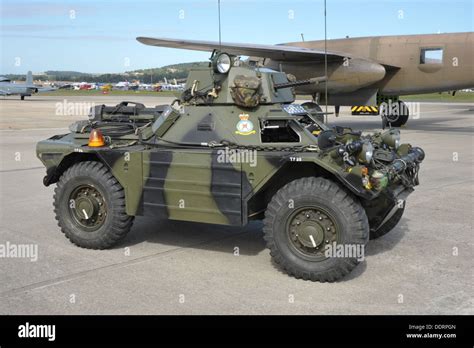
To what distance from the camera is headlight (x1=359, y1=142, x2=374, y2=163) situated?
520 cm

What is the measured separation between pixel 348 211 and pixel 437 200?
470 cm

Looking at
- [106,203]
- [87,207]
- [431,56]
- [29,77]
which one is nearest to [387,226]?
[106,203]

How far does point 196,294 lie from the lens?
5.11 meters

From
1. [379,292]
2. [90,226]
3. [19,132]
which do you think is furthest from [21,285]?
[19,132]

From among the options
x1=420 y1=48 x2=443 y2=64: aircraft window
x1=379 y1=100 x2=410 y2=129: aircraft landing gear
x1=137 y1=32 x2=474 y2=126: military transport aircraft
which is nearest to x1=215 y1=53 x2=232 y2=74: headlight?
x1=137 y1=32 x2=474 y2=126: military transport aircraft

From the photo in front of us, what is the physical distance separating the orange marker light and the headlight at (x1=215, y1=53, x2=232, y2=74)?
1.53 metres

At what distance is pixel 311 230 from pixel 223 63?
7.48 ft

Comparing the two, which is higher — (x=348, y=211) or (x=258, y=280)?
(x=348, y=211)

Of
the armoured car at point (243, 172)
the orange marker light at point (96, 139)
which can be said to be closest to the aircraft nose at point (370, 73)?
the armoured car at point (243, 172)

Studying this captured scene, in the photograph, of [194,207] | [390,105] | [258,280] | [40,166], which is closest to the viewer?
[258,280]

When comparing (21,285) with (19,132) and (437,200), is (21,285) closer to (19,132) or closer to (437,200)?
(437,200)

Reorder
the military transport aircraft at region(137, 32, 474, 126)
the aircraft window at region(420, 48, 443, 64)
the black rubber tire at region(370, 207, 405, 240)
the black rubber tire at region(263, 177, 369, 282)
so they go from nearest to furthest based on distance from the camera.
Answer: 1. the black rubber tire at region(263, 177, 369, 282)
2. the black rubber tire at region(370, 207, 405, 240)
3. the military transport aircraft at region(137, 32, 474, 126)
4. the aircraft window at region(420, 48, 443, 64)

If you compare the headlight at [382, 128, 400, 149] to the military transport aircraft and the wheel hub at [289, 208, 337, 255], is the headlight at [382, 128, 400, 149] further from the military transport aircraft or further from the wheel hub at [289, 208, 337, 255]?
the military transport aircraft
